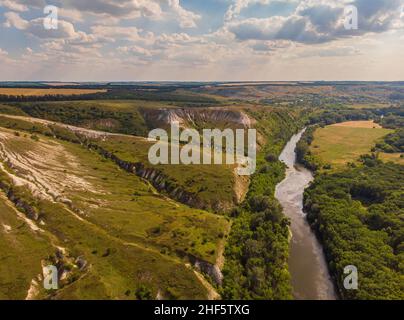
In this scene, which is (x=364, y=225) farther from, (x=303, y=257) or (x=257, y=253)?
(x=257, y=253)

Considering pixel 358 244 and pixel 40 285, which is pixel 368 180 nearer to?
pixel 358 244

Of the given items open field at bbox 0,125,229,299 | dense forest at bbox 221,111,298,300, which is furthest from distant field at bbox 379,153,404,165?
open field at bbox 0,125,229,299

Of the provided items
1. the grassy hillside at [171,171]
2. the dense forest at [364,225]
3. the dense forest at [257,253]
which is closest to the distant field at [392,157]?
the dense forest at [364,225]

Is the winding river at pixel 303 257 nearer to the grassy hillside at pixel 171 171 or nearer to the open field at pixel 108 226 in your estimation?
the grassy hillside at pixel 171 171

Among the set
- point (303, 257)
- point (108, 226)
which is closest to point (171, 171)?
point (108, 226)
